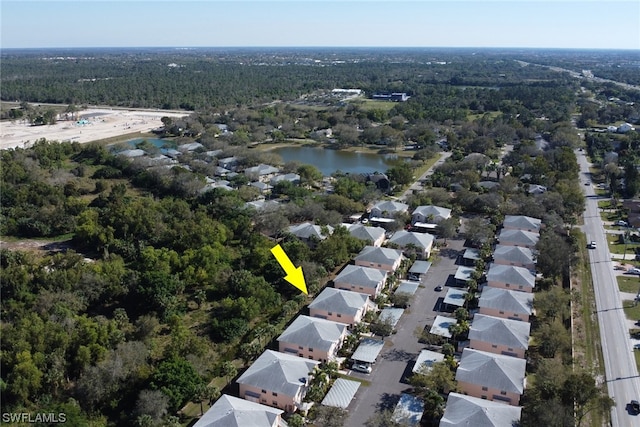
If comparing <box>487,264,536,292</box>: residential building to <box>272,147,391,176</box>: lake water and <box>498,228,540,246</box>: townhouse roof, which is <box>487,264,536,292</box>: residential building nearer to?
<box>498,228,540,246</box>: townhouse roof

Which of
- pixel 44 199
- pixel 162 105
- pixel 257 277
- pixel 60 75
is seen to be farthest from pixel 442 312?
pixel 60 75

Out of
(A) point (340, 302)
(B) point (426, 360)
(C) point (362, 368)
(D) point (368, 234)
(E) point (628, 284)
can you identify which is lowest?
(C) point (362, 368)

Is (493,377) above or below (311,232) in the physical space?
below

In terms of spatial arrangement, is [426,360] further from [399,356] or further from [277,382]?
[277,382]

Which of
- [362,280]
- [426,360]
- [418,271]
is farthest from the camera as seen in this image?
[418,271]

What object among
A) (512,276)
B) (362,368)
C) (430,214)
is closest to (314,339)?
(362,368)

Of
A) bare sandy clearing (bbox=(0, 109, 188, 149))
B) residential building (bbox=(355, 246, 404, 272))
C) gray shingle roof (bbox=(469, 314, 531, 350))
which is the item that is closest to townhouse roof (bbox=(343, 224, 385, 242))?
residential building (bbox=(355, 246, 404, 272))

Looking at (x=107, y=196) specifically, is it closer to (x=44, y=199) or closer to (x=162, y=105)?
(x=44, y=199)
